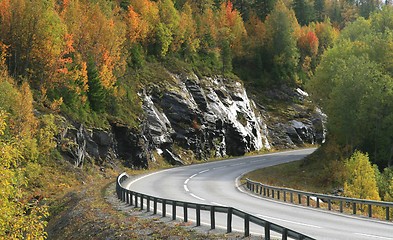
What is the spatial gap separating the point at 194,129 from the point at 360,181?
25.9 m

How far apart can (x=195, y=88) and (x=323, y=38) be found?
50529 millimetres

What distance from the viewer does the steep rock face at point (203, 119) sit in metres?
55.3

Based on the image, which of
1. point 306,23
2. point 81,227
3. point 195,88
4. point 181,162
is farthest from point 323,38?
point 81,227

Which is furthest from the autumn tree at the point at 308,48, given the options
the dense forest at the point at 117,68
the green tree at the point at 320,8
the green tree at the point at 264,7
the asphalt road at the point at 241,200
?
the asphalt road at the point at 241,200

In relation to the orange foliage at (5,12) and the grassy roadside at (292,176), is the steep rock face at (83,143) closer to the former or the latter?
the orange foliage at (5,12)

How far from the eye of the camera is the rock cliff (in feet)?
143

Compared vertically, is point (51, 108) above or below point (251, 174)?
above

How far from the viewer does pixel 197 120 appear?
196ft

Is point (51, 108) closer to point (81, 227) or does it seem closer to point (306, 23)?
point (81, 227)

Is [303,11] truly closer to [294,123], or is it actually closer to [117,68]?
[294,123]

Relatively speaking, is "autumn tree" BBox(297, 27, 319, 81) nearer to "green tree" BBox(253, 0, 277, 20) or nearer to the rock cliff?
"green tree" BBox(253, 0, 277, 20)

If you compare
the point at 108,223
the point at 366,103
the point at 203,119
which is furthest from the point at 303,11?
the point at 108,223

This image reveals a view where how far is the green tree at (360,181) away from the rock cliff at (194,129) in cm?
2071

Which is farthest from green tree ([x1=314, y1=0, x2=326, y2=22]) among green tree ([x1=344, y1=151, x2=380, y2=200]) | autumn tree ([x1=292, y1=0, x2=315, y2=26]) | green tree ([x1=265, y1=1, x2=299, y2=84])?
green tree ([x1=344, y1=151, x2=380, y2=200])
